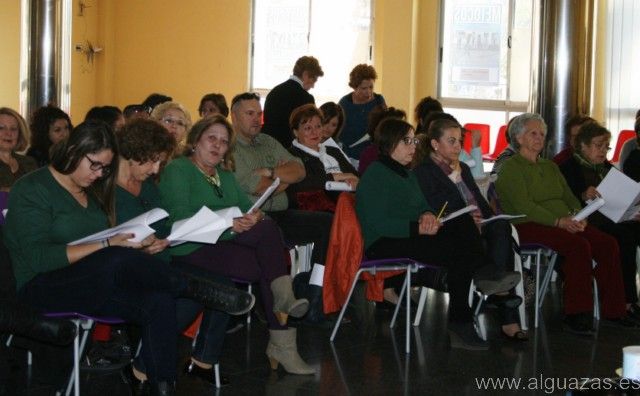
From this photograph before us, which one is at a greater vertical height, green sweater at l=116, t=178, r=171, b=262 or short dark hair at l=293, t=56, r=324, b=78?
short dark hair at l=293, t=56, r=324, b=78

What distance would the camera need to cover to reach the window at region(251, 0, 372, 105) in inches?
452

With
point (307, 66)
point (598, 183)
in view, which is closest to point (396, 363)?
point (598, 183)

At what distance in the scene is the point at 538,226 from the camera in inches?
234

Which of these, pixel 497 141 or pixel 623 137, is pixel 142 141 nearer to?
pixel 623 137

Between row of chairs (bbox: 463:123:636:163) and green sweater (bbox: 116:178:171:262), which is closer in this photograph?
green sweater (bbox: 116:178:171:262)

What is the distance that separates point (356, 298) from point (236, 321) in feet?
4.40

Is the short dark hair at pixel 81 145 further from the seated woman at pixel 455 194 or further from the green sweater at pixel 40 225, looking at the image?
the seated woman at pixel 455 194

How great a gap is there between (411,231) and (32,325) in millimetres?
2254

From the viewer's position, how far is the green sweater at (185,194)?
173 inches

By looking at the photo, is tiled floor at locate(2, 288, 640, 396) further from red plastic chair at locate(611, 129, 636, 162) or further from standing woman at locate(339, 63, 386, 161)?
red plastic chair at locate(611, 129, 636, 162)

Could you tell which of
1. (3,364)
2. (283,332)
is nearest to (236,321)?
(283,332)

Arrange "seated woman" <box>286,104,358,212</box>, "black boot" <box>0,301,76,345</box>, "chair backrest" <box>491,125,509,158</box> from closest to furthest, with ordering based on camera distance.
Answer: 1. "black boot" <box>0,301,76,345</box>
2. "seated woman" <box>286,104,358,212</box>
3. "chair backrest" <box>491,125,509,158</box>

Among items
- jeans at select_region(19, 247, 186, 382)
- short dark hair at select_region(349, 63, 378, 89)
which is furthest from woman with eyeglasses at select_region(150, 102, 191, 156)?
short dark hair at select_region(349, 63, 378, 89)

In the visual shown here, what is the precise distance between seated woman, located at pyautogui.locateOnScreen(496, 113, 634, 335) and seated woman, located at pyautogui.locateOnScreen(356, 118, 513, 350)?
0.72 metres
